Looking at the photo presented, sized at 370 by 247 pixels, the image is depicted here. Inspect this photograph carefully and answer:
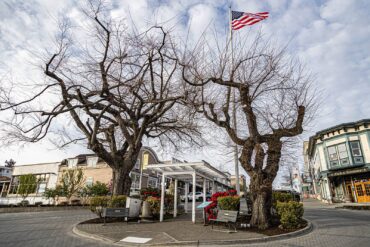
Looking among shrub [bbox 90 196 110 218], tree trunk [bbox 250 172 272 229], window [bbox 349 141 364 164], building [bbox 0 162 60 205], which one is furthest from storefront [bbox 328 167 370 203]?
building [bbox 0 162 60 205]

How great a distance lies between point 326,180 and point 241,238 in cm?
2965

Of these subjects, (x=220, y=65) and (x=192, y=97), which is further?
(x=192, y=97)

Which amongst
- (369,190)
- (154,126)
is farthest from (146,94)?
(369,190)

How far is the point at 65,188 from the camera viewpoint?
25.1m

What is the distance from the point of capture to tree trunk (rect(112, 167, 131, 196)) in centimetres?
1353

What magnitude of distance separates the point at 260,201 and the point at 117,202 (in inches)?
278

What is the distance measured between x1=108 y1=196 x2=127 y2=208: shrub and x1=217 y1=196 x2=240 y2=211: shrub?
16.2ft

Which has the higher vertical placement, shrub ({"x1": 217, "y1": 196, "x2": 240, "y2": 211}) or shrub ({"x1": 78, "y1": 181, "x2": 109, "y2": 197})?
shrub ({"x1": 78, "y1": 181, "x2": 109, "y2": 197})

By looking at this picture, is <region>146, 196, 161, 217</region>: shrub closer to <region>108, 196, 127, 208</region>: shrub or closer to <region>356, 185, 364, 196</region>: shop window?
<region>108, 196, 127, 208</region>: shrub

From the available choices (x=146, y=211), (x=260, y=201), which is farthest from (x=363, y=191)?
(x=146, y=211)

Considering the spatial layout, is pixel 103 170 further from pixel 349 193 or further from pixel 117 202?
pixel 349 193

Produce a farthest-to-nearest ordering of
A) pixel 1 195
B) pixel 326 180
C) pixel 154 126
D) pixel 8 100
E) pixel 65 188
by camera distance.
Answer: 1. pixel 1 195
2. pixel 326 180
3. pixel 65 188
4. pixel 154 126
5. pixel 8 100

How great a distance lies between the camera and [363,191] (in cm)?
2642

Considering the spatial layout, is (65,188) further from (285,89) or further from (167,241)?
(285,89)
